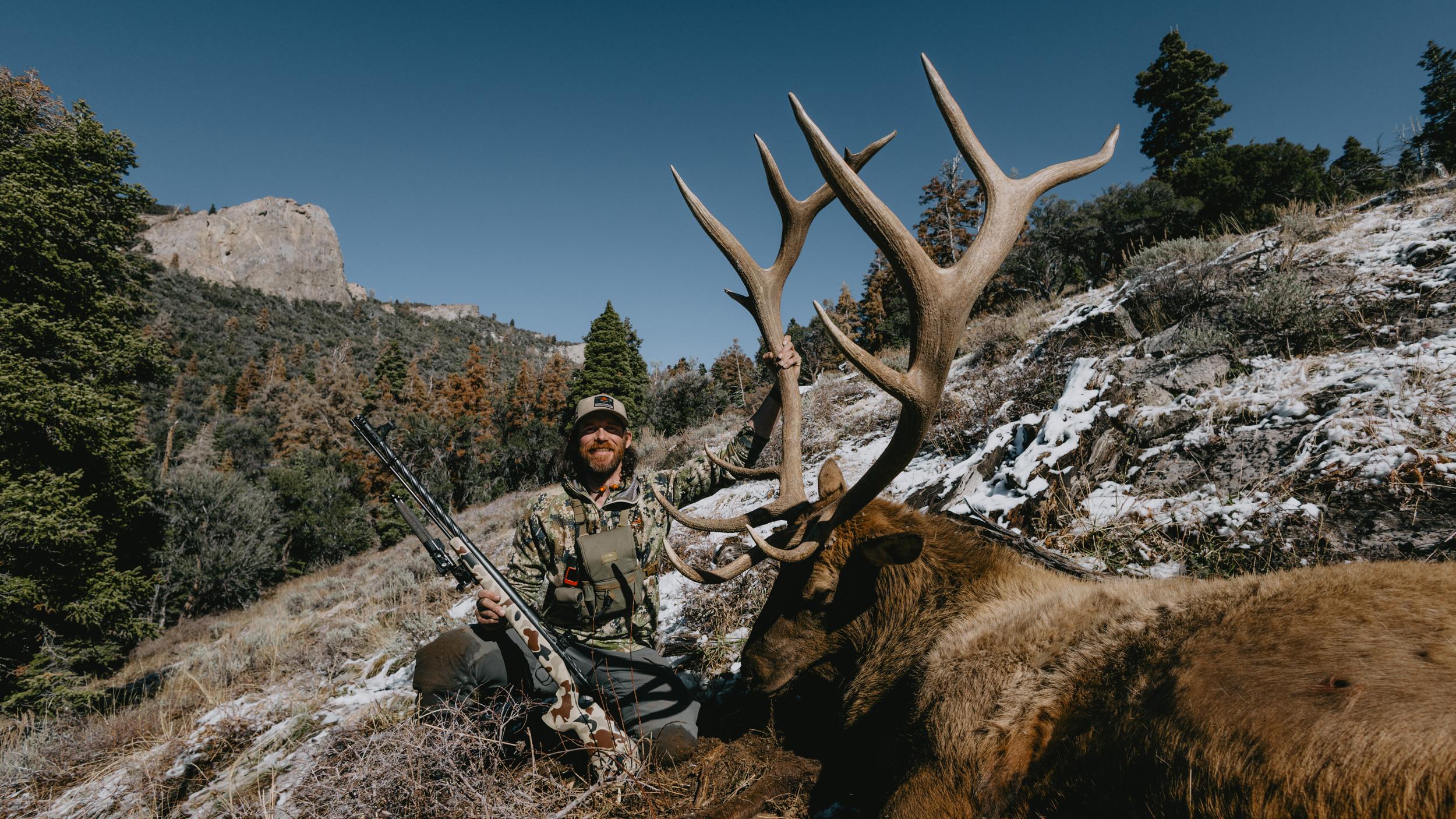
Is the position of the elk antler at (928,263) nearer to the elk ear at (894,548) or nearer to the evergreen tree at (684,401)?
the elk ear at (894,548)

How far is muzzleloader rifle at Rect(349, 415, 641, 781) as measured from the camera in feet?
8.86

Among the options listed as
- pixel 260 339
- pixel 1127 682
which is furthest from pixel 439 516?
pixel 260 339

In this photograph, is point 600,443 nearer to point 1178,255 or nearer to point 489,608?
point 489,608

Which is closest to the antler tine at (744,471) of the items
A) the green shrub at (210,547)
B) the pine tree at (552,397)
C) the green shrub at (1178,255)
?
the green shrub at (1178,255)

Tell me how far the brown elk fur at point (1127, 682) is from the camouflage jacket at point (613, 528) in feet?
3.40

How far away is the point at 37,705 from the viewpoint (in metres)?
8.57

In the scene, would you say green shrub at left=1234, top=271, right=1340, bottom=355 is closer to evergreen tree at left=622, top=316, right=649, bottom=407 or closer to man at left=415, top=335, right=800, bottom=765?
man at left=415, top=335, right=800, bottom=765

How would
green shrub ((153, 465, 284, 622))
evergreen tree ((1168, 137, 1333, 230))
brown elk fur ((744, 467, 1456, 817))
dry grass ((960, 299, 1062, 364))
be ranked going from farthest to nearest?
evergreen tree ((1168, 137, 1333, 230)) → green shrub ((153, 465, 284, 622)) → dry grass ((960, 299, 1062, 364)) → brown elk fur ((744, 467, 1456, 817))

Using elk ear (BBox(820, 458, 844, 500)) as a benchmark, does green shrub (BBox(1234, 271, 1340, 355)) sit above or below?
above

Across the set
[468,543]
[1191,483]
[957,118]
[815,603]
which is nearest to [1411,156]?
[1191,483]

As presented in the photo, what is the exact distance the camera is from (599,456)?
11.9 feet

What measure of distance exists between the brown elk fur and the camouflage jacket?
1037mm

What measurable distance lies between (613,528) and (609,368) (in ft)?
91.8

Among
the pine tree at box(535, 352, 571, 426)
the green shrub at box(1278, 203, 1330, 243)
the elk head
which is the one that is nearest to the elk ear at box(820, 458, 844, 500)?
the elk head
